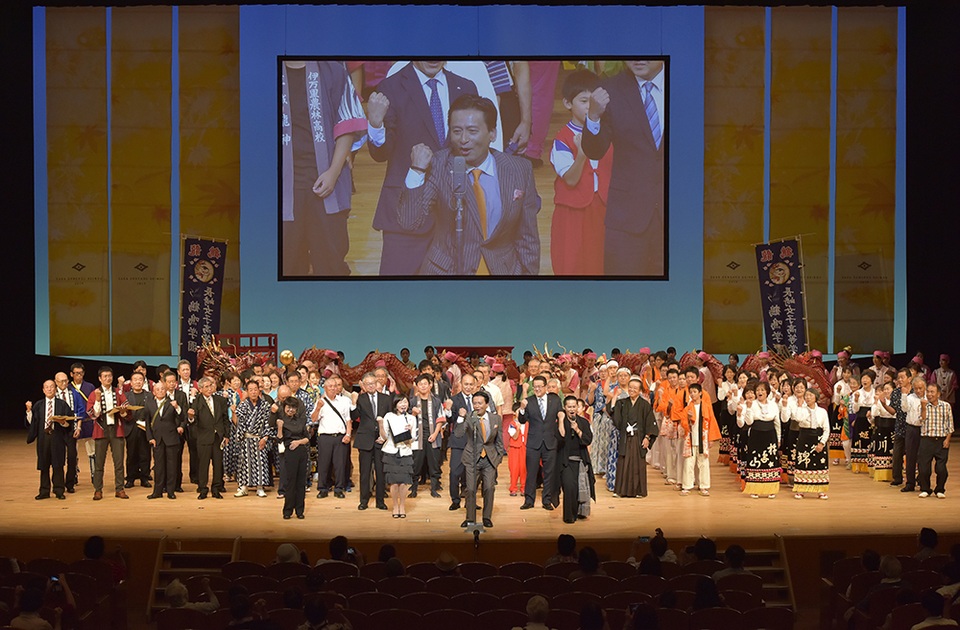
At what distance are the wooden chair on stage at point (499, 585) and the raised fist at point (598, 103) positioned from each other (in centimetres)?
1288

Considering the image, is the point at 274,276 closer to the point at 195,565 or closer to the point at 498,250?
the point at 498,250

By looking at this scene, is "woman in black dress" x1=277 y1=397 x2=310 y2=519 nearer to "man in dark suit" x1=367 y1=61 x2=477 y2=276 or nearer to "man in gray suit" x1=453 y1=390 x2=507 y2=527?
"man in gray suit" x1=453 y1=390 x2=507 y2=527

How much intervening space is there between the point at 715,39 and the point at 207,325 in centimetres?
1043

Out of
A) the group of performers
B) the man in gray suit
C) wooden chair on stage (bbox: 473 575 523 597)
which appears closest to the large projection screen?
the group of performers

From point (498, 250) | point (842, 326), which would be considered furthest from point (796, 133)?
point (498, 250)

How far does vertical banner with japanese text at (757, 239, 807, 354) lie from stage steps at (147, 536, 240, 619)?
990 centimetres

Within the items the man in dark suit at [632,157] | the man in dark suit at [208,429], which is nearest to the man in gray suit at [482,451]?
the man in dark suit at [208,429]

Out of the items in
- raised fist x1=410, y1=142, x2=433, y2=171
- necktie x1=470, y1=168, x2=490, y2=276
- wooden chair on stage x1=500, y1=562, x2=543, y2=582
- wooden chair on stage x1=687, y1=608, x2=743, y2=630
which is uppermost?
raised fist x1=410, y1=142, x2=433, y2=171

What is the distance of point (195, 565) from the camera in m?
9.55

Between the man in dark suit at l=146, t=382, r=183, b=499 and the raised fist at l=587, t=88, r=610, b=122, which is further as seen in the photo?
the raised fist at l=587, t=88, r=610, b=122

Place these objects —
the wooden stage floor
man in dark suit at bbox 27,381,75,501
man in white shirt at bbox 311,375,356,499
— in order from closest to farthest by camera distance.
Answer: the wooden stage floor < man in white shirt at bbox 311,375,356,499 < man in dark suit at bbox 27,381,75,501

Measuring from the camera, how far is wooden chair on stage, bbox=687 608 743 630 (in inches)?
239

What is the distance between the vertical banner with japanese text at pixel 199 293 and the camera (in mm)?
17000

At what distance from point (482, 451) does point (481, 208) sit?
906 centimetres
